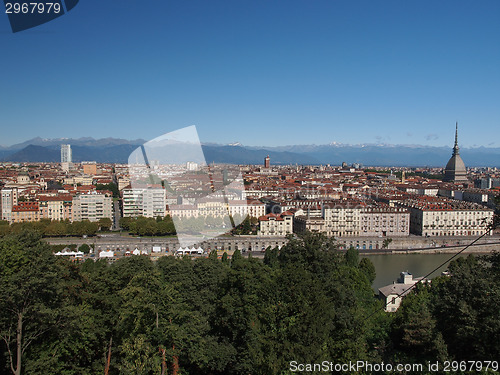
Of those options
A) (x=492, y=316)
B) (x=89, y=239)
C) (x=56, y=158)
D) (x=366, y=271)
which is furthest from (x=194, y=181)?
(x=56, y=158)

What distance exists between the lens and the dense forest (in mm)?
2340

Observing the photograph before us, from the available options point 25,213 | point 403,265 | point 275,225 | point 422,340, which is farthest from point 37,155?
point 422,340

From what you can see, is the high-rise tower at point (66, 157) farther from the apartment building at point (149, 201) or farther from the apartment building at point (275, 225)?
the apartment building at point (275, 225)

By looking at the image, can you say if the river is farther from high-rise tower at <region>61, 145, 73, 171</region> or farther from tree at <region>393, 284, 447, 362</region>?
high-rise tower at <region>61, 145, 73, 171</region>

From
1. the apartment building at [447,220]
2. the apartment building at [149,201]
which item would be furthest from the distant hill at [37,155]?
the apartment building at [447,220]

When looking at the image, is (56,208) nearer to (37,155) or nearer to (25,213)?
(25,213)

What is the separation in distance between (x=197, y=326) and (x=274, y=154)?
273 ft

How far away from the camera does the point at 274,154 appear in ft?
282

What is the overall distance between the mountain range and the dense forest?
37.2 feet

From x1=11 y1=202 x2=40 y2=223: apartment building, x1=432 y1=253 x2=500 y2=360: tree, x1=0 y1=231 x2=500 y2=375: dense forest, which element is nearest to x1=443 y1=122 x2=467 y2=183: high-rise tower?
x1=11 y1=202 x2=40 y2=223: apartment building

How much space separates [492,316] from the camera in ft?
8.07

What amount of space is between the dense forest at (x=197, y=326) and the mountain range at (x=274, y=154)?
1134cm

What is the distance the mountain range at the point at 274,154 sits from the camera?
84.9 feet

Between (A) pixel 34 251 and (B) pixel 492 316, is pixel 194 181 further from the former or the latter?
(B) pixel 492 316
